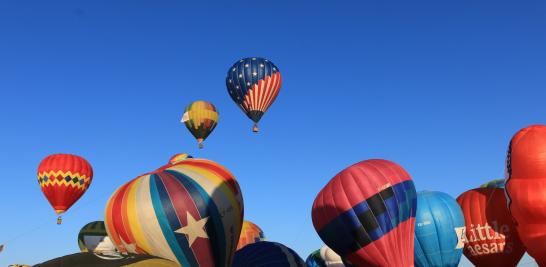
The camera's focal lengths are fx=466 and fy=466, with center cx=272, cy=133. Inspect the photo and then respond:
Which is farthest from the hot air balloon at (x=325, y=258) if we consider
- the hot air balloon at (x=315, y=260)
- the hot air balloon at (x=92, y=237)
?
the hot air balloon at (x=92, y=237)

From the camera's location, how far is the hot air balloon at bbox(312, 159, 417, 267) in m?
13.9

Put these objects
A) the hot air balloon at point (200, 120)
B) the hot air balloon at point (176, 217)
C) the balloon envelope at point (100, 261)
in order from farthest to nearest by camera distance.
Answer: the hot air balloon at point (200, 120), the hot air balloon at point (176, 217), the balloon envelope at point (100, 261)

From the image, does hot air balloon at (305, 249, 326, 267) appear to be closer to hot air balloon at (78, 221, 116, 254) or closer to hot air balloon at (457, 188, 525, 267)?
hot air balloon at (457, 188, 525, 267)

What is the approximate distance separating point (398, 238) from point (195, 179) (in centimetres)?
644

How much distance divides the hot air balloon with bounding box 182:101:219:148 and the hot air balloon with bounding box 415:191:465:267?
1689cm

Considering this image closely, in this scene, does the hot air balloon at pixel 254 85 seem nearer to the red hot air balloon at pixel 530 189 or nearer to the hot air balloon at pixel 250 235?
the hot air balloon at pixel 250 235

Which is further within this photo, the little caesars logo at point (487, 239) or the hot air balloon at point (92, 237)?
the hot air balloon at point (92, 237)

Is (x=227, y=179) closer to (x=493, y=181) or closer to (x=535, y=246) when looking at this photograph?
(x=535, y=246)

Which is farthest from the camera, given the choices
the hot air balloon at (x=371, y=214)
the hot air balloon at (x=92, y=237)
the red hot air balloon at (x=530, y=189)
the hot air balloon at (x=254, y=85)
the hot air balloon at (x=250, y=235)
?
the hot air balloon at (x=92, y=237)

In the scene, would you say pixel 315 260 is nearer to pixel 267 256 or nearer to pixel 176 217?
pixel 267 256

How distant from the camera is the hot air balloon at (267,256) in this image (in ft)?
47.0

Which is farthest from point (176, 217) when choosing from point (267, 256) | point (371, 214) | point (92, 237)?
point (92, 237)

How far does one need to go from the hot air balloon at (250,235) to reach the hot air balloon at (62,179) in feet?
35.2

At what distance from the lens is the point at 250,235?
2516cm
